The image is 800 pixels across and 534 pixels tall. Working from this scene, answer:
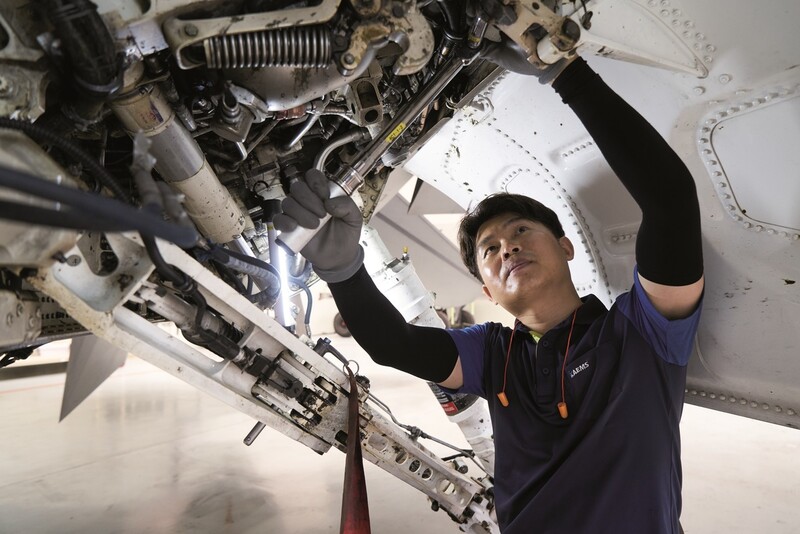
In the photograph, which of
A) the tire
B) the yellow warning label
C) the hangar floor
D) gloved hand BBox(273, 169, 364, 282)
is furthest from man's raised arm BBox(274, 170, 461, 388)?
the tire

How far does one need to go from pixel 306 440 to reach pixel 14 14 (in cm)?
123

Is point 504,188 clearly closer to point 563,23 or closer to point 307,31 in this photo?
point 563,23

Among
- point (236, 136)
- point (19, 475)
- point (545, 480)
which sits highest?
point (236, 136)

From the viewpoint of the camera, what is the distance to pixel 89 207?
19.9 inches

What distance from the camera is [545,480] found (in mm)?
1226

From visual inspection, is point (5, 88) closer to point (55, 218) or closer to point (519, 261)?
point (55, 218)

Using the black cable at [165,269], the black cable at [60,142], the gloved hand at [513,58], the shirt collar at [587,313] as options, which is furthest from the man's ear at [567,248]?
the black cable at [60,142]

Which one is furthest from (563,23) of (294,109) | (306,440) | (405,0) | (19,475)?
(19,475)

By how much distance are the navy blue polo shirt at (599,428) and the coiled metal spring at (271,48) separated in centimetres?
90

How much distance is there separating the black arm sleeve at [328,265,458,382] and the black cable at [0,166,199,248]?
2.87 feet

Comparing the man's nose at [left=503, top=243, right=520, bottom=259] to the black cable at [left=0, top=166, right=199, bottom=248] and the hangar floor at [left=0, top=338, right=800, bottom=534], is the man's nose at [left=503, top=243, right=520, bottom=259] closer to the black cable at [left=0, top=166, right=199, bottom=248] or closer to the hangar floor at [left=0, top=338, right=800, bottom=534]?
the black cable at [left=0, top=166, right=199, bottom=248]

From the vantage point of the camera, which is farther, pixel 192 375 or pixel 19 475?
pixel 19 475

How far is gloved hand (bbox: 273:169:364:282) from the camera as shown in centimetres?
109

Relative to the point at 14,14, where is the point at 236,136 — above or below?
above
